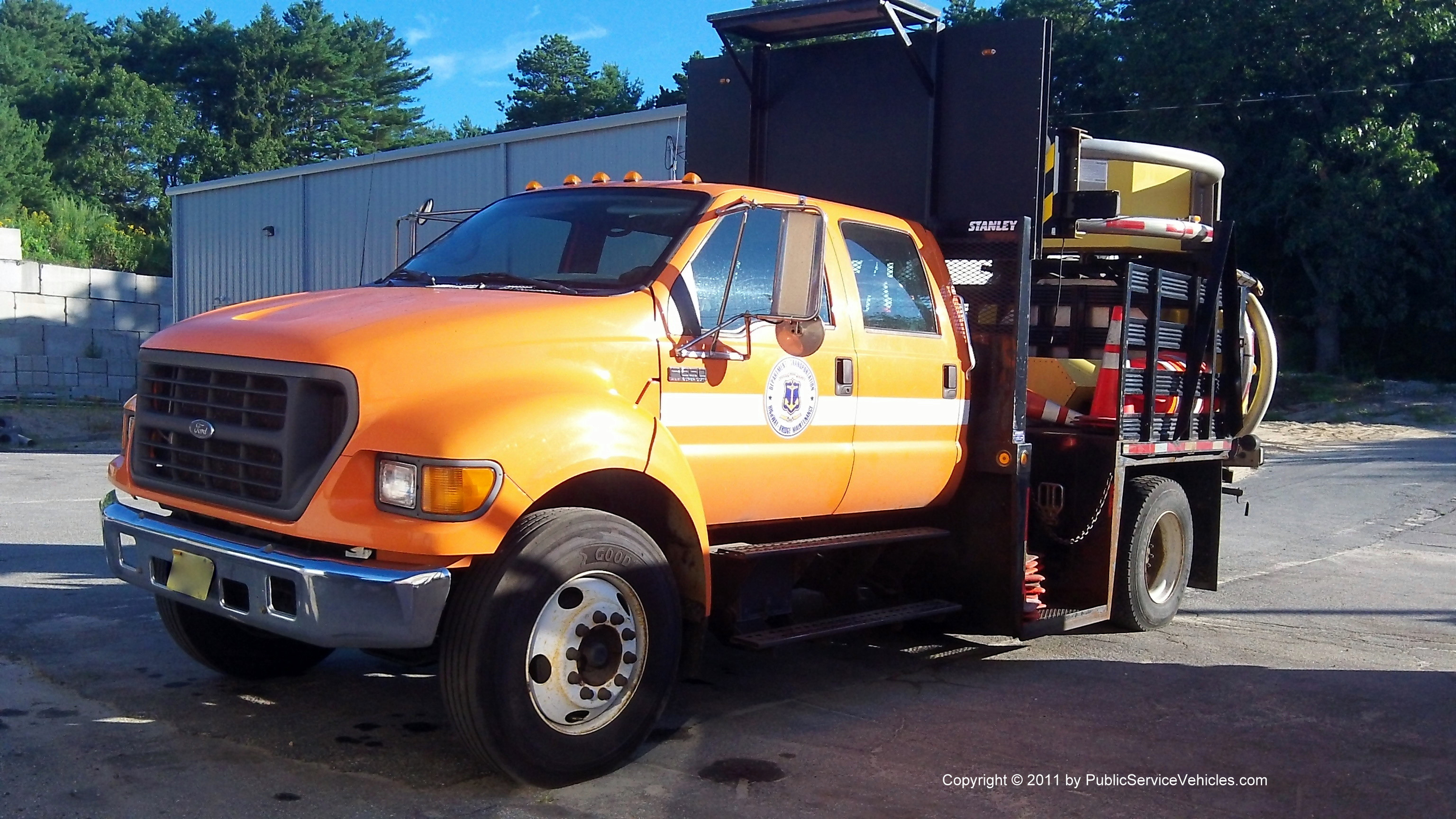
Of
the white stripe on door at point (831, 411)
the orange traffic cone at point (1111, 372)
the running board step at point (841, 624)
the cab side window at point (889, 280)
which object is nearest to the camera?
the white stripe on door at point (831, 411)

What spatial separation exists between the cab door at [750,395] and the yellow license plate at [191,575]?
5.49ft

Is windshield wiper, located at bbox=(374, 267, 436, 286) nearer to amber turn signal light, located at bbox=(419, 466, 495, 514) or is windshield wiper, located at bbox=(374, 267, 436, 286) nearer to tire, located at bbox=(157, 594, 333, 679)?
amber turn signal light, located at bbox=(419, 466, 495, 514)

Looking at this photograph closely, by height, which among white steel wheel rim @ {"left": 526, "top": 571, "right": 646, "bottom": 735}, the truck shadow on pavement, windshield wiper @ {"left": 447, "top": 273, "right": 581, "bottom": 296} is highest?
windshield wiper @ {"left": 447, "top": 273, "right": 581, "bottom": 296}

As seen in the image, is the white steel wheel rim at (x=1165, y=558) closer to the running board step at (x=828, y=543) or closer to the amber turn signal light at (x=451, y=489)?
the running board step at (x=828, y=543)

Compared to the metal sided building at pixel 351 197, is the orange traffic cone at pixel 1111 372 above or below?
below

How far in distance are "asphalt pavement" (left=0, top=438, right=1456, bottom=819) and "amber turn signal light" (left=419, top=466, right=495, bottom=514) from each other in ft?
3.27

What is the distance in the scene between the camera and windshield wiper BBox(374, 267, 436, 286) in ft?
17.4

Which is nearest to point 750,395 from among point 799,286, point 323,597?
point 799,286

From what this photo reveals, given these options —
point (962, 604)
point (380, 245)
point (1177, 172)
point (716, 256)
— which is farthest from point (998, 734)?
point (380, 245)

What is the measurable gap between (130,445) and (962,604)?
12.8 feet

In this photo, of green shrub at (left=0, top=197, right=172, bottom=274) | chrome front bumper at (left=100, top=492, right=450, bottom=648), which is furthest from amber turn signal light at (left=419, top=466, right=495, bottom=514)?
green shrub at (left=0, top=197, right=172, bottom=274)

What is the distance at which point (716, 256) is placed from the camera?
16.9ft

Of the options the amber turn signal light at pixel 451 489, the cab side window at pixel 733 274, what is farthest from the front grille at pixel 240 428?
the cab side window at pixel 733 274

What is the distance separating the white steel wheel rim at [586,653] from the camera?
4.30 metres
